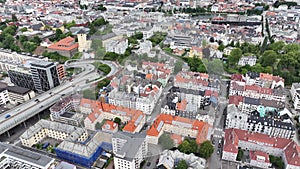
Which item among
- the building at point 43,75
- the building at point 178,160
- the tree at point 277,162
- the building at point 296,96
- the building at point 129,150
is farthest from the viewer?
the building at point 43,75

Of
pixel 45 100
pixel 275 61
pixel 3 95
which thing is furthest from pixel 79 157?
pixel 275 61

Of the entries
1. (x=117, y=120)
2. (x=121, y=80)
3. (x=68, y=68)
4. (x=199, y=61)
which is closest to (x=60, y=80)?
(x=68, y=68)

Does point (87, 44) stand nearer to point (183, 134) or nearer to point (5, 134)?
point (5, 134)

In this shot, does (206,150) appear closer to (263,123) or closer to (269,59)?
(263,123)

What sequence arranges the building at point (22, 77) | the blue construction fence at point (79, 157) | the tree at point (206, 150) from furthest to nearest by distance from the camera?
the building at point (22, 77)
the tree at point (206, 150)
the blue construction fence at point (79, 157)

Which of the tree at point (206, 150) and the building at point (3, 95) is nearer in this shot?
the tree at point (206, 150)

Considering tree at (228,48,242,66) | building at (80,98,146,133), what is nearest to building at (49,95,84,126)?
building at (80,98,146,133)

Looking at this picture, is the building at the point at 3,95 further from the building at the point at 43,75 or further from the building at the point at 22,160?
the building at the point at 22,160

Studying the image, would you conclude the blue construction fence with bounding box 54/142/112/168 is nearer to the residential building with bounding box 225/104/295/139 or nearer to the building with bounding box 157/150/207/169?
the building with bounding box 157/150/207/169

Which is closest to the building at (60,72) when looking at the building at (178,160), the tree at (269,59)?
the building at (178,160)
